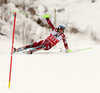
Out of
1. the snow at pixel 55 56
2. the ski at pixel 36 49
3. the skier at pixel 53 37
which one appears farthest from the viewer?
the skier at pixel 53 37

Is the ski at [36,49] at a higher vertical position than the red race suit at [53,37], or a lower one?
lower

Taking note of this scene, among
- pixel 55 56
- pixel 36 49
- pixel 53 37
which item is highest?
pixel 53 37

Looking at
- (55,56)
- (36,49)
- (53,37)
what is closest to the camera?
(55,56)

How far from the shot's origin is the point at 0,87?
1412 millimetres

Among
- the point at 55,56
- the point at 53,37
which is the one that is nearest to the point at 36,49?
the point at 53,37

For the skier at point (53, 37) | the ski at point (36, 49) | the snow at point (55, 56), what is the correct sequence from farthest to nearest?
the skier at point (53, 37), the ski at point (36, 49), the snow at point (55, 56)

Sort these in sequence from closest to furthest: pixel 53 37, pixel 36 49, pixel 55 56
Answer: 1. pixel 55 56
2. pixel 36 49
3. pixel 53 37

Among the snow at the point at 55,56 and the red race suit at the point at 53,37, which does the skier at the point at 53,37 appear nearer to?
the red race suit at the point at 53,37

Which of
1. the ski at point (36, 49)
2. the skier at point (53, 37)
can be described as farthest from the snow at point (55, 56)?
the skier at point (53, 37)

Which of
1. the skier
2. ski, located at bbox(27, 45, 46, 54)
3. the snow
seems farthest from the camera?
the skier

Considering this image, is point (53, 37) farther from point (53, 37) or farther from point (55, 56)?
point (55, 56)

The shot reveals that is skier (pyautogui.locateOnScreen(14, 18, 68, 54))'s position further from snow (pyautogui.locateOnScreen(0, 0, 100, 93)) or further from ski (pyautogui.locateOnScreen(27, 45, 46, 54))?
snow (pyautogui.locateOnScreen(0, 0, 100, 93))

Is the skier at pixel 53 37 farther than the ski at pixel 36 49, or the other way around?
the skier at pixel 53 37

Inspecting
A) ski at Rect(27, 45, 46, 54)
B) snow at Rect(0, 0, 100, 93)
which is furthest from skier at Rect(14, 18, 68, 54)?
snow at Rect(0, 0, 100, 93)
